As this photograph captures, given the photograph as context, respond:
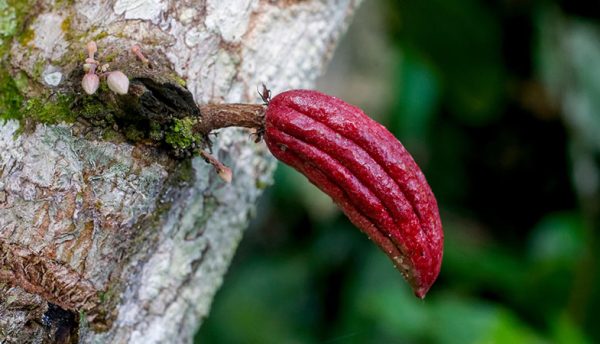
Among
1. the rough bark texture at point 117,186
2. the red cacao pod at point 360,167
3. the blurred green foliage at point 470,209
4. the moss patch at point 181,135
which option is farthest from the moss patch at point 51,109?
the blurred green foliage at point 470,209

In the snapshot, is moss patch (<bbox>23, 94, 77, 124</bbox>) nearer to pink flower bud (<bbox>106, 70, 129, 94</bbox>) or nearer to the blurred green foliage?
pink flower bud (<bbox>106, 70, 129, 94</bbox>)

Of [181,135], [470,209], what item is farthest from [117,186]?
[470,209]

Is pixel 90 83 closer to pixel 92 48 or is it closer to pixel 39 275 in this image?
pixel 92 48

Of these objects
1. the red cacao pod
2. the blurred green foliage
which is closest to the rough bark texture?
the red cacao pod

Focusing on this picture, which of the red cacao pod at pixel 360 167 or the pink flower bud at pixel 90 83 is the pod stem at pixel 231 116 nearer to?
the red cacao pod at pixel 360 167

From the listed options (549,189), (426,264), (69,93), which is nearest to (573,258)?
(549,189)

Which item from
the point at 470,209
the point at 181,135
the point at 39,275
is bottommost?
the point at 470,209

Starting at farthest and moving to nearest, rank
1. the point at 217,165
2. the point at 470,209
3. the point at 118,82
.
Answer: the point at 470,209 < the point at 217,165 < the point at 118,82
